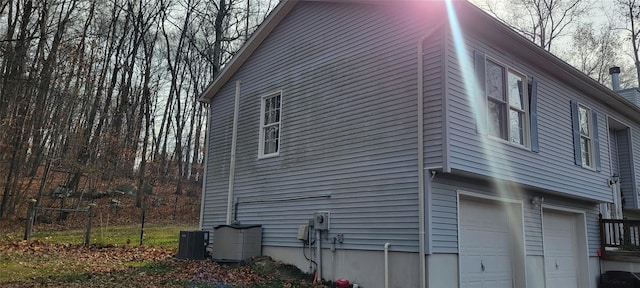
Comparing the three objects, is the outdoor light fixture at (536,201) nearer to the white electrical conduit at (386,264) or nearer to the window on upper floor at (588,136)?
the window on upper floor at (588,136)

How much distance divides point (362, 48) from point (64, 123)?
14.8 m

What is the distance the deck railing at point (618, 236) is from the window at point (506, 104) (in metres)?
4.58

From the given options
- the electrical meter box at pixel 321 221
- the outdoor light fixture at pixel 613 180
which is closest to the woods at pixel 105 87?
the electrical meter box at pixel 321 221

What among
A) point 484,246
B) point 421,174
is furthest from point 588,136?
point 421,174

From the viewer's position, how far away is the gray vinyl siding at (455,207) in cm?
730

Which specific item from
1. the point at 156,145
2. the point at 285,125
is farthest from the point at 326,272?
the point at 156,145

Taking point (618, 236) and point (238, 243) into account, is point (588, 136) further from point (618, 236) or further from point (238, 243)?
point (238, 243)

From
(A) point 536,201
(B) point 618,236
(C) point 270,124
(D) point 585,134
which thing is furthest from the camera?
(B) point 618,236

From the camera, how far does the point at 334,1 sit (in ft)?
31.6

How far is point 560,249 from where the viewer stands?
35.0 feet

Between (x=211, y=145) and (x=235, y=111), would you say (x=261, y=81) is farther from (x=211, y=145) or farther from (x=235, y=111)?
(x=211, y=145)

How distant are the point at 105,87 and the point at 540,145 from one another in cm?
2002

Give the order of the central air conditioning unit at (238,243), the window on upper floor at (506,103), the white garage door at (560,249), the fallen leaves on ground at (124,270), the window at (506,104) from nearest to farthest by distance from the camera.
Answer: the fallen leaves on ground at (124,270) → the window on upper floor at (506,103) → the window at (506,104) → the central air conditioning unit at (238,243) → the white garage door at (560,249)

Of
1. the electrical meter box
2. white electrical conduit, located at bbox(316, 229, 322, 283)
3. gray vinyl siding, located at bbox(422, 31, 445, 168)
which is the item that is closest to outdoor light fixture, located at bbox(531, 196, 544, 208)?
gray vinyl siding, located at bbox(422, 31, 445, 168)
